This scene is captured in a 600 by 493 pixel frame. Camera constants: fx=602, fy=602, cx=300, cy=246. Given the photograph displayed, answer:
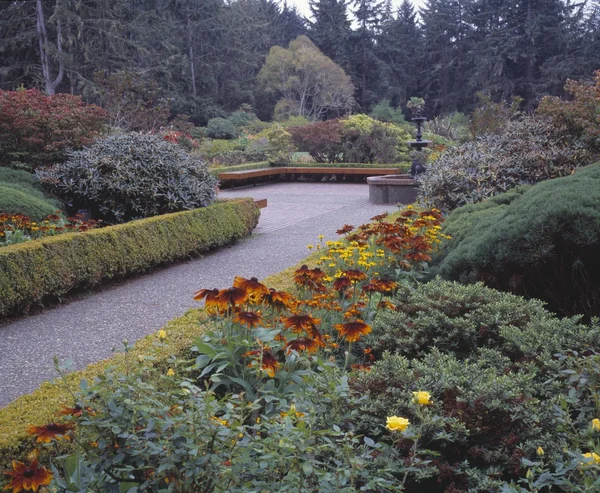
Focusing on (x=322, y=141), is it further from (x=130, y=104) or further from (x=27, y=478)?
(x=27, y=478)

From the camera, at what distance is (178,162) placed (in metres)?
7.72

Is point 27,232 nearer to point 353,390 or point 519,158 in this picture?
point 353,390

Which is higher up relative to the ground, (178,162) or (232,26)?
(232,26)

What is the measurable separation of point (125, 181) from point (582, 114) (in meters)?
5.75

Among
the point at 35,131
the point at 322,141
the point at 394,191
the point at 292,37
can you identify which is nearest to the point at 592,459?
the point at 35,131

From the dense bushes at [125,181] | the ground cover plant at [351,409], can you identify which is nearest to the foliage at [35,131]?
the dense bushes at [125,181]

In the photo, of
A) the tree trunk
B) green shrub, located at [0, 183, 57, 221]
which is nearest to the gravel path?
green shrub, located at [0, 183, 57, 221]

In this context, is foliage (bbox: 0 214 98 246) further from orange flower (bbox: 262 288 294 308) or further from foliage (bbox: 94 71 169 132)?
foliage (bbox: 94 71 169 132)

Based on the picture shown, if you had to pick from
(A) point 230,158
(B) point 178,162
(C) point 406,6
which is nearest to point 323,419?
(B) point 178,162

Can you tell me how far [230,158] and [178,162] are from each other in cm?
A: 1130

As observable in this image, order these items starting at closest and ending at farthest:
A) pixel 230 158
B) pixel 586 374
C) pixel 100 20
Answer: pixel 586 374, pixel 230 158, pixel 100 20

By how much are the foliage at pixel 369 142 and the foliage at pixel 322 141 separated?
282mm

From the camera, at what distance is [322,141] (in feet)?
62.4

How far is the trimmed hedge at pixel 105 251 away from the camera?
4.58 m
